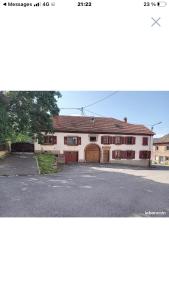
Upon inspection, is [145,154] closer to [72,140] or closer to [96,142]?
[96,142]

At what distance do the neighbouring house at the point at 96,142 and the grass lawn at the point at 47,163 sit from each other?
8.0 inches

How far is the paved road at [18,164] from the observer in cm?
638

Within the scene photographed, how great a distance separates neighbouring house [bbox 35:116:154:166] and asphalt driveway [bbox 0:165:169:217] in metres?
0.40

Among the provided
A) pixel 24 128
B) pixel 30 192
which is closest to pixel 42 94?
pixel 24 128

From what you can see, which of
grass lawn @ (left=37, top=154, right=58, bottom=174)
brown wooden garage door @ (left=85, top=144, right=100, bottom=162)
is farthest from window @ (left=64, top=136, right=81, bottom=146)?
grass lawn @ (left=37, top=154, right=58, bottom=174)

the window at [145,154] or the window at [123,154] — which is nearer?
the window at [145,154]

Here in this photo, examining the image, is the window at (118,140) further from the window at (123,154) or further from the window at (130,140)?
the window at (123,154)

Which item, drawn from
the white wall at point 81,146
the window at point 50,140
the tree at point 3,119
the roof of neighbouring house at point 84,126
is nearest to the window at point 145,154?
the white wall at point 81,146
